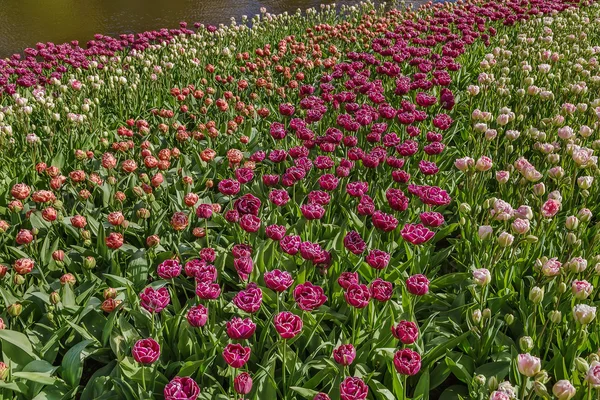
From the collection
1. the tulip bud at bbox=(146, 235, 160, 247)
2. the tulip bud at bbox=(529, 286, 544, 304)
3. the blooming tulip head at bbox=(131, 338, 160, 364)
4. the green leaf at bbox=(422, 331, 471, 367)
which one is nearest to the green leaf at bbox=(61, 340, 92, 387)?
the blooming tulip head at bbox=(131, 338, 160, 364)

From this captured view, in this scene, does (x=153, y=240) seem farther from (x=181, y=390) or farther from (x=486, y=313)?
(x=486, y=313)

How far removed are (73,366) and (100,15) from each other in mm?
11905

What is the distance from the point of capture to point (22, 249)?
2996 mm

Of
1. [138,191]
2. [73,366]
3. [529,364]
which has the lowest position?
[73,366]

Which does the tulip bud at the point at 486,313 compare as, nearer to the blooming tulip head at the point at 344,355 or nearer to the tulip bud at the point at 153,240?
the blooming tulip head at the point at 344,355

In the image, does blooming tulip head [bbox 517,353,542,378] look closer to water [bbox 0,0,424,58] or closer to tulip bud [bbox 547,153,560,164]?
tulip bud [bbox 547,153,560,164]

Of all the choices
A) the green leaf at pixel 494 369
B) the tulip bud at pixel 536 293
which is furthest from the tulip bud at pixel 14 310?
the tulip bud at pixel 536 293

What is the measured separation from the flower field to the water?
21.0 feet

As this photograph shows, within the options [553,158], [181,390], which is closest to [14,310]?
[181,390]

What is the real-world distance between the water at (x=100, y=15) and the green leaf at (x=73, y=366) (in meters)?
8.85

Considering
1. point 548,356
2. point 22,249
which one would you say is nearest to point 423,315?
point 548,356

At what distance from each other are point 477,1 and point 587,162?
9.27 m

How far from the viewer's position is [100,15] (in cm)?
1226

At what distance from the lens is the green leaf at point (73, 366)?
2.14 metres
